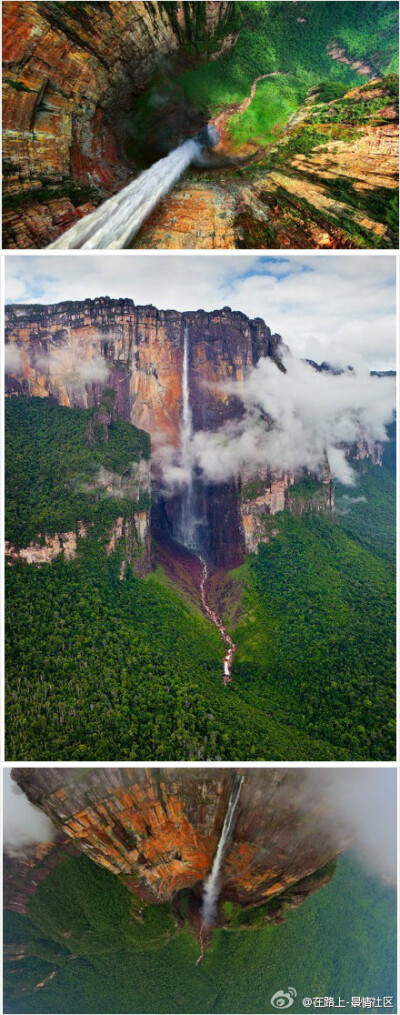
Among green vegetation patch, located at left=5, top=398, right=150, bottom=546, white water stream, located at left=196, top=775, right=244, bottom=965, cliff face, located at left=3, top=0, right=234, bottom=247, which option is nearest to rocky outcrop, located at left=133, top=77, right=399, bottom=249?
cliff face, located at left=3, top=0, right=234, bottom=247

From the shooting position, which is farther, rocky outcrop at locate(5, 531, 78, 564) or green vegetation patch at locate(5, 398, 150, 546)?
green vegetation patch at locate(5, 398, 150, 546)

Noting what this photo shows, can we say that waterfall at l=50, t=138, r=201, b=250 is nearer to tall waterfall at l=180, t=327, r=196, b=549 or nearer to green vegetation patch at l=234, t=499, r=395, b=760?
tall waterfall at l=180, t=327, r=196, b=549

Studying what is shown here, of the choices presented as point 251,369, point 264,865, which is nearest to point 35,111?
point 251,369

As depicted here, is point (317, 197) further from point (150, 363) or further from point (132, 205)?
point (150, 363)

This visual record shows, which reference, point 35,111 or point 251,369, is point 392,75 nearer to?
point 35,111

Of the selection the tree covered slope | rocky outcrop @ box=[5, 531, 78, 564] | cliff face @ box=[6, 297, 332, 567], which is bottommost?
the tree covered slope

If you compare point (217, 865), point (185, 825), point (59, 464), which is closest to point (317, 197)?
point (59, 464)

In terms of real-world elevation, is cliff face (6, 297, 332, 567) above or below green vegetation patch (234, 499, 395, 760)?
above

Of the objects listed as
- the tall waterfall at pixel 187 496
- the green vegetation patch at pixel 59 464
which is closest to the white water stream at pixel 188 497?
the tall waterfall at pixel 187 496
